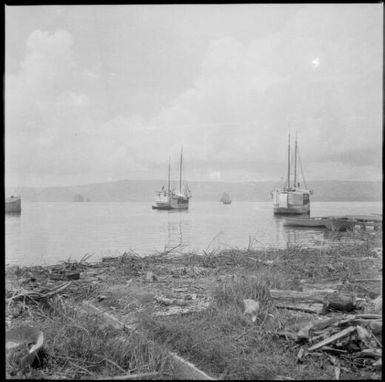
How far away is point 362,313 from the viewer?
3771 millimetres

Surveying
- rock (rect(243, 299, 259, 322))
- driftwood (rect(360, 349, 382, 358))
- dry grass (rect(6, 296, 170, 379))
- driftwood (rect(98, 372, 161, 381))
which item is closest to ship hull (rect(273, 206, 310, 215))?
rock (rect(243, 299, 259, 322))

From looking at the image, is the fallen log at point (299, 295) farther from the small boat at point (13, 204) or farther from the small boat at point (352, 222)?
the small boat at point (13, 204)

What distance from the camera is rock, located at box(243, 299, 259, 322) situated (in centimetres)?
384

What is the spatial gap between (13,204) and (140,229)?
68.2 inches

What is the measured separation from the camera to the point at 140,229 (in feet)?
16.3

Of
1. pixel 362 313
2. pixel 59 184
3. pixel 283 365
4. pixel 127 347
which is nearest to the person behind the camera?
pixel 283 365

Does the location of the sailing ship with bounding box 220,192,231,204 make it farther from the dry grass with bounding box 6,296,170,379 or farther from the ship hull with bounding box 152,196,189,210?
the dry grass with bounding box 6,296,170,379

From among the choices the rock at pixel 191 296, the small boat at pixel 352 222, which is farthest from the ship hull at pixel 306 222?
the rock at pixel 191 296

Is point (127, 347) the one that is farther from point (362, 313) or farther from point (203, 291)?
point (362, 313)

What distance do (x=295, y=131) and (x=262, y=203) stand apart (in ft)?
3.39

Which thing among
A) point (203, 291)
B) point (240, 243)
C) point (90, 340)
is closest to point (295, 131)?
point (240, 243)

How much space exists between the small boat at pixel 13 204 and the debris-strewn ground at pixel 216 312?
0.82m

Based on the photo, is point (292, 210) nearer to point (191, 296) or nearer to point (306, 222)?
point (306, 222)

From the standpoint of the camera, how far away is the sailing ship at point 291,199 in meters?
4.47
